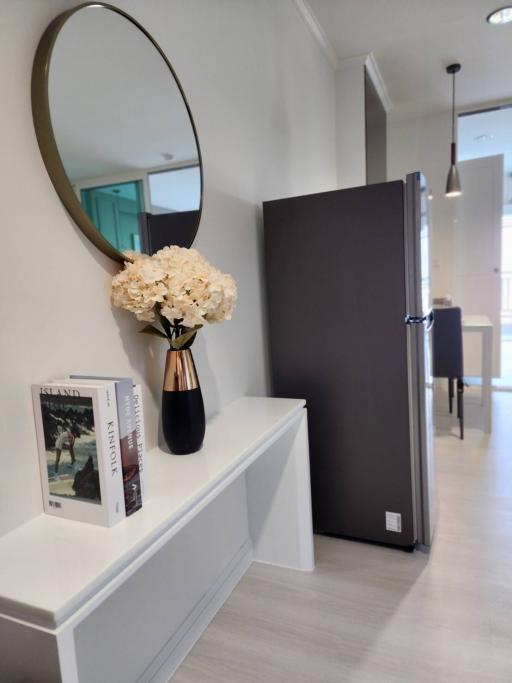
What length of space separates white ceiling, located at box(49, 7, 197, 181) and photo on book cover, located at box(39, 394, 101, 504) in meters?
0.52

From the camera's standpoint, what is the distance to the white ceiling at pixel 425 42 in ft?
8.14

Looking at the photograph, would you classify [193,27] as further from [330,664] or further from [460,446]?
[460,446]

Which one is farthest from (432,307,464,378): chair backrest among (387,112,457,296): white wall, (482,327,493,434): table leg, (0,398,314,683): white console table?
(0,398,314,683): white console table

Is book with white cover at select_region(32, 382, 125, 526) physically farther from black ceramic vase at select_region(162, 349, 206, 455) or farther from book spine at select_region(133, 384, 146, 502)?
black ceramic vase at select_region(162, 349, 206, 455)

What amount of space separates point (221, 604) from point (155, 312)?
116 centimetres

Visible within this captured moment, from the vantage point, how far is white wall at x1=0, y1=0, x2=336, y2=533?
911 millimetres

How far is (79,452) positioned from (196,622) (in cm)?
97

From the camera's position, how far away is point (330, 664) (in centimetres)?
138

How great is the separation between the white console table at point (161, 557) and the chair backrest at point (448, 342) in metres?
1.98

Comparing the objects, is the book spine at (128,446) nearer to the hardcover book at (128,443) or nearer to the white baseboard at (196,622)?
the hardcover book at (128,443)

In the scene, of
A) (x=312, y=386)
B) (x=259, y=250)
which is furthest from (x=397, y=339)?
(x=259, y=250)

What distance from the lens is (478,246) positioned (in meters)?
4.41

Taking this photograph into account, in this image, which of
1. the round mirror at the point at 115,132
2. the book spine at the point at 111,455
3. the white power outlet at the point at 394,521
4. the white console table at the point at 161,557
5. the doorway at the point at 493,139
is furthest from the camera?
the doorway at the point at 493,139

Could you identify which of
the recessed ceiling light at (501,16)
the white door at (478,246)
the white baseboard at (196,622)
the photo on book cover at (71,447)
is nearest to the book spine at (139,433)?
the photo on book cover at (71,447)
